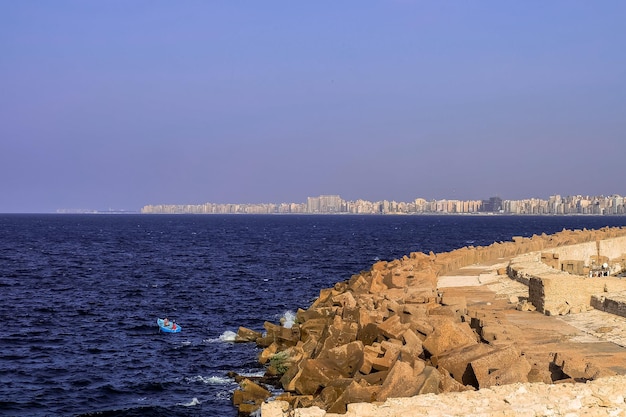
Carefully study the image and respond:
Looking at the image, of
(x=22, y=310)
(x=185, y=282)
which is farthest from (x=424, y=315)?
(x=185, y=282)

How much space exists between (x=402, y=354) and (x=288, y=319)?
49.6ft

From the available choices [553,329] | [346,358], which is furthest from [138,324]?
[553,329]

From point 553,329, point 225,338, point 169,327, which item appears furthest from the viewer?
point 169,327

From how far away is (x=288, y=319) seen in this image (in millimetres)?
26906

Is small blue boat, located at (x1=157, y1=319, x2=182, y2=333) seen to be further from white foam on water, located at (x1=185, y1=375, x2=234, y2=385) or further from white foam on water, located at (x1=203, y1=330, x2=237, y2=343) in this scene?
white foam on water, located at (x1=185, y1=375, x2=234, y2=385)

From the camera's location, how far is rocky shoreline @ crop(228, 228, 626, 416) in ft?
32.8

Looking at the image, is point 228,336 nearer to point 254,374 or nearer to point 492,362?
point 254,374

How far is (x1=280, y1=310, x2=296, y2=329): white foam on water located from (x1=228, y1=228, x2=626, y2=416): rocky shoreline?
2.02 meters

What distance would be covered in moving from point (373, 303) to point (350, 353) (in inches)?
246

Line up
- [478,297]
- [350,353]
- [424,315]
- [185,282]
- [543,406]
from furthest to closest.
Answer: [185,282]
[478,297]
[424,315]
[350,353]
[543,406]

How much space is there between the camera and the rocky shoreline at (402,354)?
32.8ft

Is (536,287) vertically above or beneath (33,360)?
above

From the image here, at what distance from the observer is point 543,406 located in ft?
26.9

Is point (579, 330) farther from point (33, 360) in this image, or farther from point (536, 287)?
point (33, 360)
